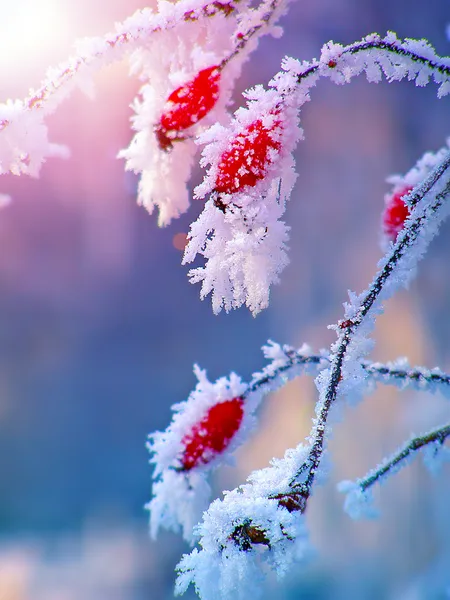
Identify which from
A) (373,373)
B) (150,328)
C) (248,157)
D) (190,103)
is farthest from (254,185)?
(150,328)

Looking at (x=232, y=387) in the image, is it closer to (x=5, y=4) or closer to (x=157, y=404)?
(x=5, y=4)

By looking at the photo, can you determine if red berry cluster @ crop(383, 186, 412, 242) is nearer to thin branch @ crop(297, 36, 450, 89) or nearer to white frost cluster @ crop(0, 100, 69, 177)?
thin branch @ crop(297, 36, 450, 89)

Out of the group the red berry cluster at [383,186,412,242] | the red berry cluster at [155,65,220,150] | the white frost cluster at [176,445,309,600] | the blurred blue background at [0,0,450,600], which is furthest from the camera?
the blurred blue background at [0,0,450,600]

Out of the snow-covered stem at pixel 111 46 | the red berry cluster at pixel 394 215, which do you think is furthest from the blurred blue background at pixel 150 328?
the snow-covered stem at pixel 111 46

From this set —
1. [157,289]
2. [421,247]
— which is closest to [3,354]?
[157,289]

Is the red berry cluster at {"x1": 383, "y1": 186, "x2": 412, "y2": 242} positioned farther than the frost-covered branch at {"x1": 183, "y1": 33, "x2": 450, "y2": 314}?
Yes

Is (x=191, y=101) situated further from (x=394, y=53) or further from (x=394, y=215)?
(x=394, y=215)

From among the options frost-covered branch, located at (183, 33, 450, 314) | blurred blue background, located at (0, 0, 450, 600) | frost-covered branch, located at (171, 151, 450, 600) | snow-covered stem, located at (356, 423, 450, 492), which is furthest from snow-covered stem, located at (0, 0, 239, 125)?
blurred blue background, located at (0, 0, 450, 600)
